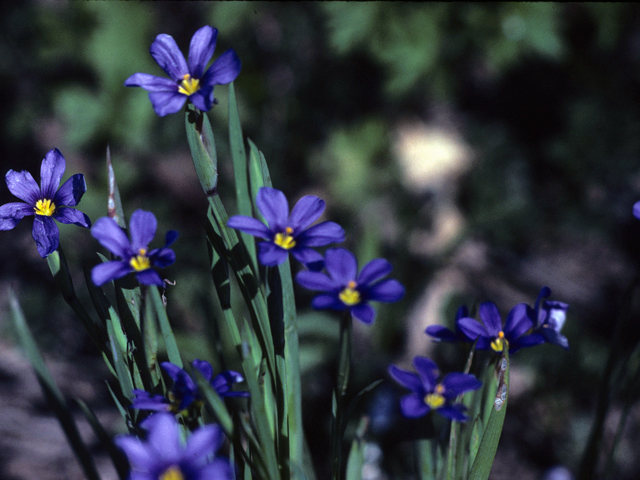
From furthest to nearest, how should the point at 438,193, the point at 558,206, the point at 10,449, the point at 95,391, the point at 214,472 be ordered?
the point at 438,193, the point at 558,206, the point at 95,391, the point at 10,449, the point at 214,472

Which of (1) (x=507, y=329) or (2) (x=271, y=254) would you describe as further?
(1) (x=507, y=329)

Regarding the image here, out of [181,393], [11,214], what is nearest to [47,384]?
[181,393]

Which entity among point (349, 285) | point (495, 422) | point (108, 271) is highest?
point (108, 271)

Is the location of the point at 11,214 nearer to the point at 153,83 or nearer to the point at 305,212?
the point at 153,83

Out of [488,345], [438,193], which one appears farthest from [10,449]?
[438,193]

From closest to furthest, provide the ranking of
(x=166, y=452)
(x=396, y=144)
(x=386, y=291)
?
1. (x=166, y=452)
2. (x=386, y=291)
3. (x=396, y=144)

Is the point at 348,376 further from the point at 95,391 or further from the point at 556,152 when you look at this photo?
the point at 556,152
